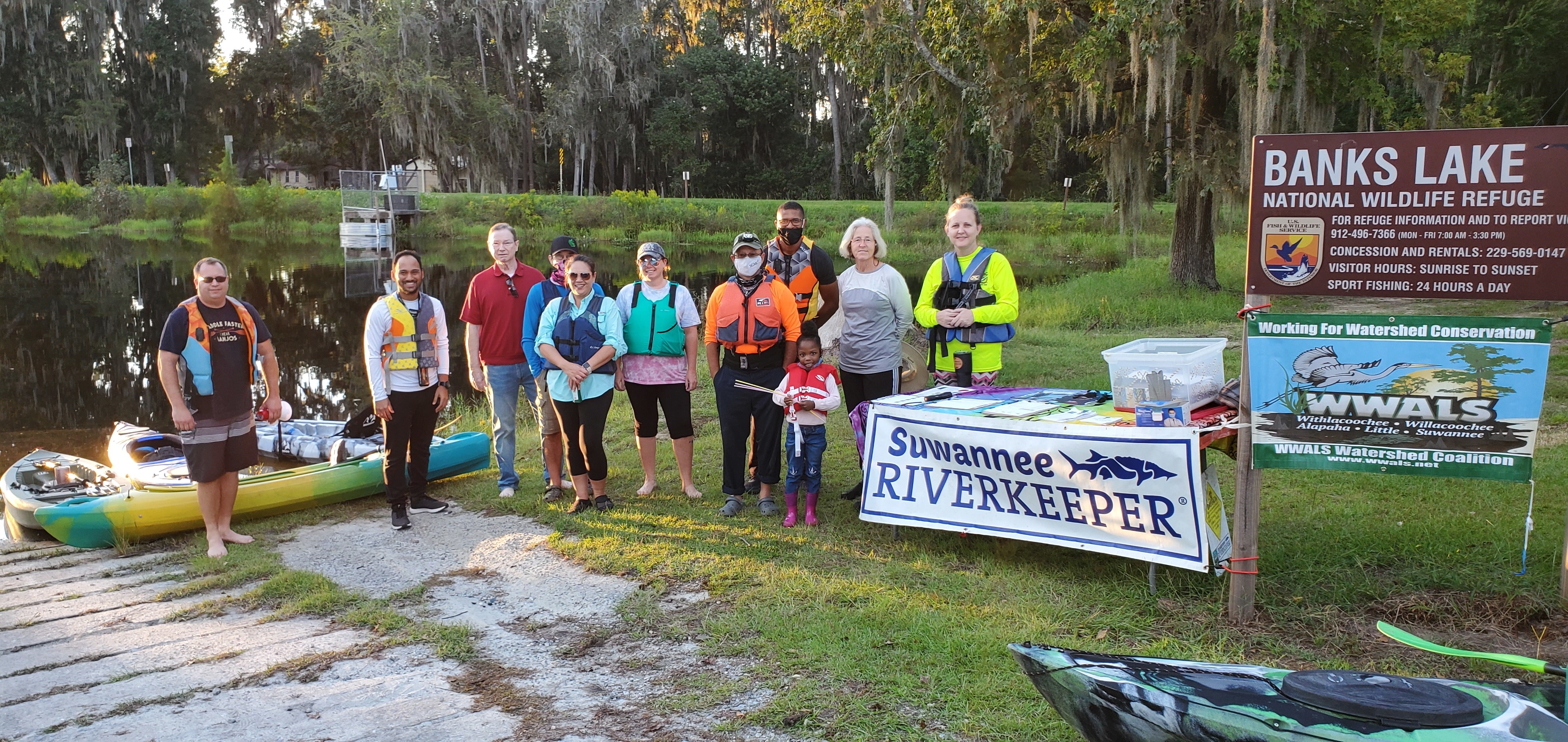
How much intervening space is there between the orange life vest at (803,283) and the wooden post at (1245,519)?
8.96 feet

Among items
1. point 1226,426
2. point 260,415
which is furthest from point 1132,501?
point 260,415

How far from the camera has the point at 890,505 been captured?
18.3 ft

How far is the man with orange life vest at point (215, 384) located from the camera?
19.2 feet

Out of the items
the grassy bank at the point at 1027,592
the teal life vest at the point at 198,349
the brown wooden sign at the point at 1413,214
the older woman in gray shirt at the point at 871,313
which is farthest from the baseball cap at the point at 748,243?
the teal life vest at the point at 198,349

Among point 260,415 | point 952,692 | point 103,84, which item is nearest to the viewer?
point 952,692

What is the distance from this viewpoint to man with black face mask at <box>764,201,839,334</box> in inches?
250

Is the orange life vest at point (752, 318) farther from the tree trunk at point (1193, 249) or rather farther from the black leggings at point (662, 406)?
the tree trunk at point (1193, 249)

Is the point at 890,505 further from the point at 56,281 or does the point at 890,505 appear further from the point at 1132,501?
Result: the point at 56,281

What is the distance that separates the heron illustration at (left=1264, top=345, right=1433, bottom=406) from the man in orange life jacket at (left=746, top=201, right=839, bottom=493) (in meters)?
2.83

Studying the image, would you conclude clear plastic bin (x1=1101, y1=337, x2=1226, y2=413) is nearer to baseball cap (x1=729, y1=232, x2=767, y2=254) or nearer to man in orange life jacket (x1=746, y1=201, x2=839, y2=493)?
man in orange life jacket (x1=746, y1=201, x2=839, y2=493)

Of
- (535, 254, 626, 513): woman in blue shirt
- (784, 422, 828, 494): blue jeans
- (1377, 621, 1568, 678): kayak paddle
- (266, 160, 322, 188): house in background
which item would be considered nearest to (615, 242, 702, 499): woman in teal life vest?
(535, 254, 626, 513): woman in blue shirt

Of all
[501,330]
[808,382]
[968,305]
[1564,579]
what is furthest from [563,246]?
[1564,579]

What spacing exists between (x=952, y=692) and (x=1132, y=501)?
1385 millimetres

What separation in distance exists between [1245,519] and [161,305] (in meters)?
23.7
